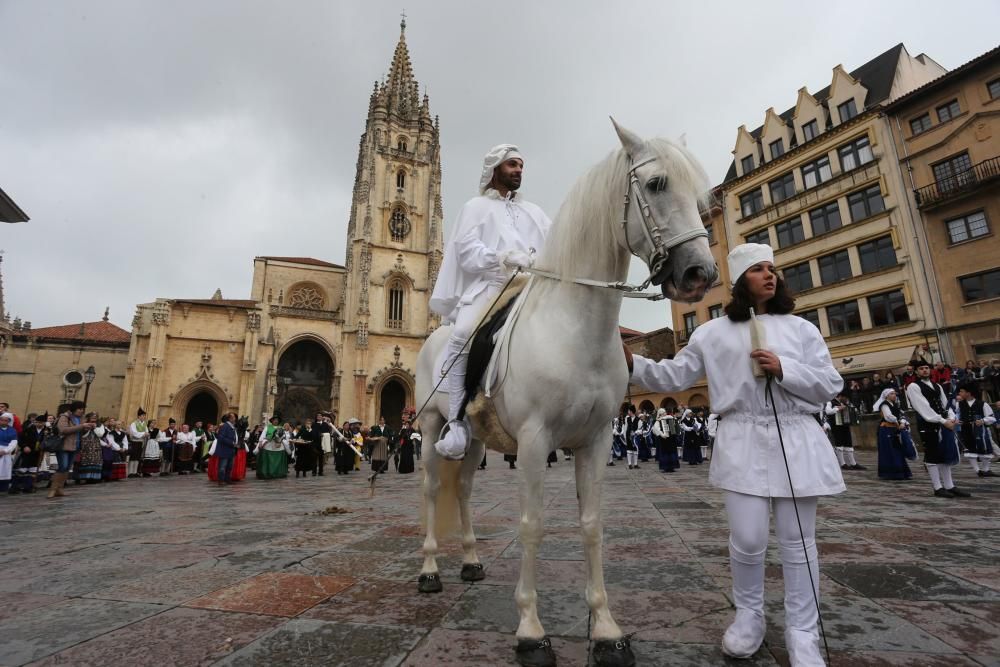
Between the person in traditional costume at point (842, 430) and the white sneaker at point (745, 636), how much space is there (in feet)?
34.1

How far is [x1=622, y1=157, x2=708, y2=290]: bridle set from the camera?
1.95 meters

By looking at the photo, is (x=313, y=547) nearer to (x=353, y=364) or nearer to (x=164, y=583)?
(x=164, y=583)

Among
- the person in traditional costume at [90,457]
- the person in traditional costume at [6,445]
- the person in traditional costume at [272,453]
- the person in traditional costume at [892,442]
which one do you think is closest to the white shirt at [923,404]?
the person in traditional costume at [892,442]

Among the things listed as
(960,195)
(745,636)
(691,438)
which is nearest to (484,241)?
(745,636)

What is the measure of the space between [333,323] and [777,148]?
31.0 m

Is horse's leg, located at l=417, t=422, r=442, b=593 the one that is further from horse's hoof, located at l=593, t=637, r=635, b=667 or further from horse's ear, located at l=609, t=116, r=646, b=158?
horse's ear, located at l=609, t=116, r=646, b=158

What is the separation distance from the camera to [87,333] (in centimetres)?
4066

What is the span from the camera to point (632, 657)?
182cm

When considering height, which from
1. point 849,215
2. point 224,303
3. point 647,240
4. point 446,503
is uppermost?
point 224,303

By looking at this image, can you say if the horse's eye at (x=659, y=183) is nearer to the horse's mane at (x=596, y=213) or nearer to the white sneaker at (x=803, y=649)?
the horse's mane at (x=596, y=213)

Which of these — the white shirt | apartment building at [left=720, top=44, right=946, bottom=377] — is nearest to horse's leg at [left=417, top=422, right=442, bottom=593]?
the white shirt

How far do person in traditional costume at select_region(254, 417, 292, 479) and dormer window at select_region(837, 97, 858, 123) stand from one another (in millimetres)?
28160

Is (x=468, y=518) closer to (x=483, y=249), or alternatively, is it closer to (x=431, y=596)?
(x=431, y=596)

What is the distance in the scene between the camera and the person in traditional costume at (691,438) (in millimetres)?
14217
